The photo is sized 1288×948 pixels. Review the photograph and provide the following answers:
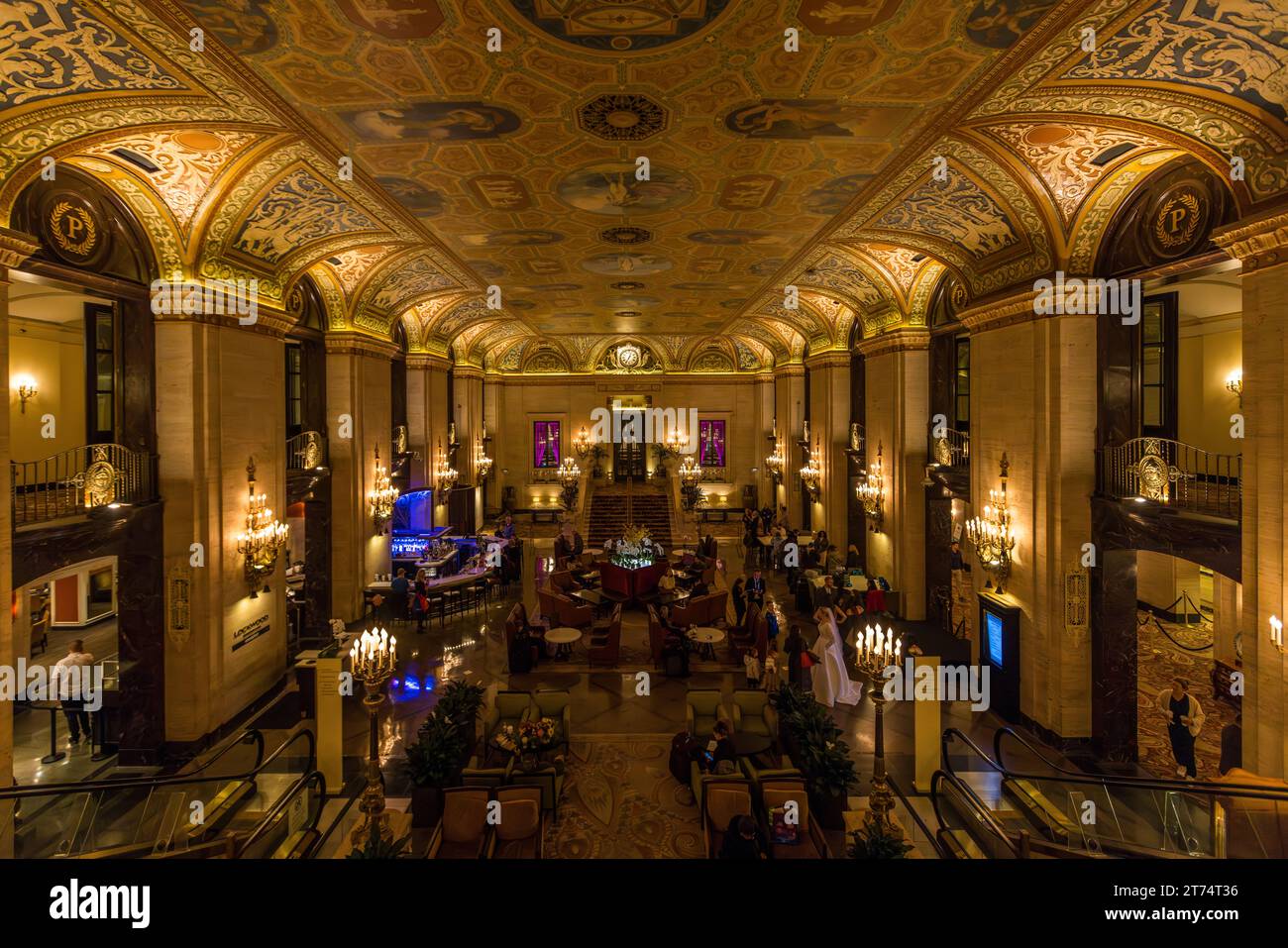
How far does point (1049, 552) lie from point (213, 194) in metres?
12.5

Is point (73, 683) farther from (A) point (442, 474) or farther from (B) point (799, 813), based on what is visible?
(A) point (442, 474)

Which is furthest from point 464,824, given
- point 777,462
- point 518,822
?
point 777,462

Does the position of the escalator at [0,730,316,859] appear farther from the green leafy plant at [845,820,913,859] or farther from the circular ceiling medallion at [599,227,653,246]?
the circular ceiling medallion at [599,227,653,246]

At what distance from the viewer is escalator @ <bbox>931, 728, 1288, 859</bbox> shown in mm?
4996

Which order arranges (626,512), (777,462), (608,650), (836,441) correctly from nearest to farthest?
(608,650) → (836,441) → (777,462) → (626,512)

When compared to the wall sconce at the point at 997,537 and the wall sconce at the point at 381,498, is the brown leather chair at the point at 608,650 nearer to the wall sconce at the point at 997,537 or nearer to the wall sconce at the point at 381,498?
the wall sconce at the point at 381,498

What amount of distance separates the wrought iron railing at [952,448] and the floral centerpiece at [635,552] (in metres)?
7.66

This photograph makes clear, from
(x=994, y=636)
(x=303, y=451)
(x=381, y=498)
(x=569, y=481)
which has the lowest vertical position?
(x=994, y=636)

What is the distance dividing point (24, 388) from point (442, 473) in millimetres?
10152

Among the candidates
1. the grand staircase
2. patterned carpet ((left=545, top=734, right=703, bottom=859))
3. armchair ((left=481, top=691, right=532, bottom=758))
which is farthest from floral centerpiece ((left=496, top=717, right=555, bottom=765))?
the grand staircase

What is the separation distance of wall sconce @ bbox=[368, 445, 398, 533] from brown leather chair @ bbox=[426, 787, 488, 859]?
32.3 ft

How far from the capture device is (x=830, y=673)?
10.7 m

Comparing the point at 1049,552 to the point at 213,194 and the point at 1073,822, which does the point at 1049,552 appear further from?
the point at 213,194
